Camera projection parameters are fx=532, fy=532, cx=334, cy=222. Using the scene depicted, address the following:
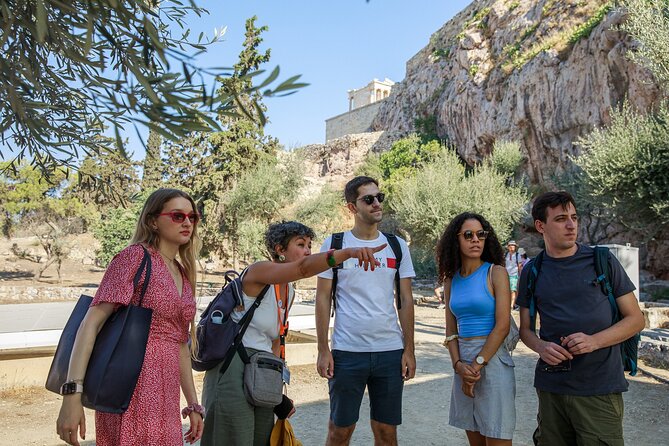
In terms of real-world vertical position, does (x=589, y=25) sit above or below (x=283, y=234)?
above

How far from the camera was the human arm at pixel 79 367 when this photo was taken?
1.95 meters

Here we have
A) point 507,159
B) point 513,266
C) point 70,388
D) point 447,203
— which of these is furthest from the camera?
point 507,159

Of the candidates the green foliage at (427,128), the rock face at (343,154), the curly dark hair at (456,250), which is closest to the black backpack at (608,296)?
the curly dark hair at (456,250)

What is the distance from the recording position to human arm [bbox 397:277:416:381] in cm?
334

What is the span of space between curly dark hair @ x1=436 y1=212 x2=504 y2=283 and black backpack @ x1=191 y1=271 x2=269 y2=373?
1322 millimetres

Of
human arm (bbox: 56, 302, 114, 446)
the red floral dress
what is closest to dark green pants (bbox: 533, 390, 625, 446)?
the red floral dress

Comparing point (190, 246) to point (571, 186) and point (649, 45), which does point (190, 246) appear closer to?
point (649, 45)

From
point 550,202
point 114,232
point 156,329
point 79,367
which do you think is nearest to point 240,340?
point 156,329

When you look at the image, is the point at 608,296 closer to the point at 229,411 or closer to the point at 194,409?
the point at 229,411

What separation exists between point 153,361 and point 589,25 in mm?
29872

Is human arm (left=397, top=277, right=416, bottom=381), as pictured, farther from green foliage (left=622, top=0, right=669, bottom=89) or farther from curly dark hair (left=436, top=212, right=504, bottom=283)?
green foliage (left=622, top=0, right=669, bottom=89)

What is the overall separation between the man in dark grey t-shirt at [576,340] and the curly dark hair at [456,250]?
17.3 inches

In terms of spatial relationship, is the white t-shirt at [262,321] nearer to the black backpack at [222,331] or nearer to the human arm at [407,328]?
the black backpack at [222,331]

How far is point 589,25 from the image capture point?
26672 mm
